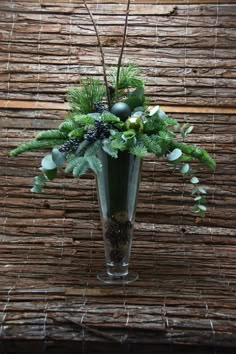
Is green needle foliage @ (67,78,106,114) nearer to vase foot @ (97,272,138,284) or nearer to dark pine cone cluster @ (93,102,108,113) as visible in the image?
dark pine cone cluster @ (93,102,108,113)

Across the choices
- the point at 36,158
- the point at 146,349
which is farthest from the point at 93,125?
the point at 146,349

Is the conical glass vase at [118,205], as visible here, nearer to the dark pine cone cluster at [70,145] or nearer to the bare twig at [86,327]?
the dark pine cone cluster at [70,145]

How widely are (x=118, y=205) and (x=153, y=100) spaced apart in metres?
0.32

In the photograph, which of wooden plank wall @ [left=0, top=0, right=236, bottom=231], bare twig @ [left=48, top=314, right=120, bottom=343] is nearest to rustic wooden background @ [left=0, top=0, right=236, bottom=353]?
wooden plank wall @ [left=0, top=0, right=236, bottom=231]

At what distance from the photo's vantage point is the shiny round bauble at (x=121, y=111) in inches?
39.0

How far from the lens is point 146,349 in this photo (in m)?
0.88

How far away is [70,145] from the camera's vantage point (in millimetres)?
981

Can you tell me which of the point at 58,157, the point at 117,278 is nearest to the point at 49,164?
the point at 58,157

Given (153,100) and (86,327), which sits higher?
(153,100)

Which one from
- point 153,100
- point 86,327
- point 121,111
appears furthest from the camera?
point 153,100

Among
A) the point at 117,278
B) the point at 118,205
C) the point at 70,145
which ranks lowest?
the point at 117,278

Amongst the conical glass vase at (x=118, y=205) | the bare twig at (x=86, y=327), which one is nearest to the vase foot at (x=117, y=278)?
the conical glass vase at (x=118, y=205)

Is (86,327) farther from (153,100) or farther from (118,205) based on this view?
(153,100)

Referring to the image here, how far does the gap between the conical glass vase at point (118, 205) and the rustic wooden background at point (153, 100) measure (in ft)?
0.18
